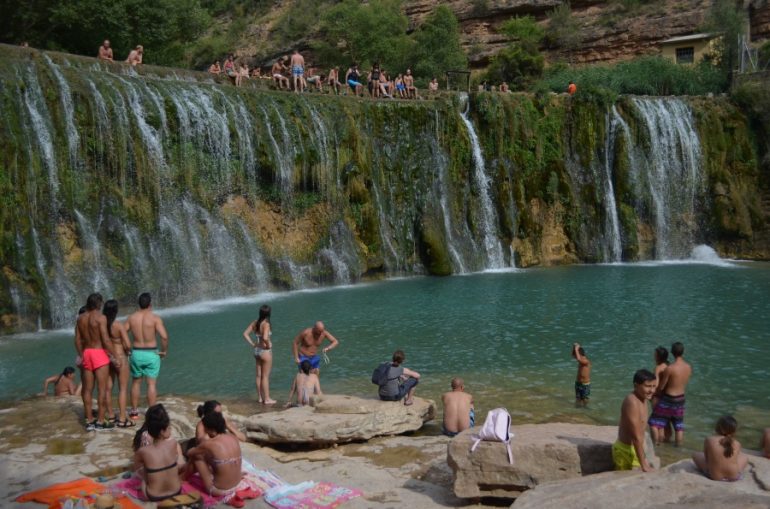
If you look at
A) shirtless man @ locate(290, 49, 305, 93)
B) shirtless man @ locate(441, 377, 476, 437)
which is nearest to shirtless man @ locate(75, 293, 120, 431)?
shirtless man @ locate(441, 377, 476, 437)

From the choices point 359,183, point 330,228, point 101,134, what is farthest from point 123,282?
point 359,183

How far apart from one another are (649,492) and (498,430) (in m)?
1.42

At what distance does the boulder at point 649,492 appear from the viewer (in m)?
5.49

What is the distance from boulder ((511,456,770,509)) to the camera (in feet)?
18.0

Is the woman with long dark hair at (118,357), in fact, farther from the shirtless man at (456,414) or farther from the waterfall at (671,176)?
the waterfall at (671,176)

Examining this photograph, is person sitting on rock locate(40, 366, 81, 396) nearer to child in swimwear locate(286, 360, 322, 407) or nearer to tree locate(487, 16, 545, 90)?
child in swimwear locate(286, 360, 322, 407)

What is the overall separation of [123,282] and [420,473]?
13.7 m

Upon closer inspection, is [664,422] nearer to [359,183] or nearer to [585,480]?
[585,480]

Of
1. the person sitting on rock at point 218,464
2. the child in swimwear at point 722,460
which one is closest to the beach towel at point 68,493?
the person sitting on rock at point 218,464

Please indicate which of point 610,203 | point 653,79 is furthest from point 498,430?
point 653,79

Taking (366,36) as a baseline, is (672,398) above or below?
below

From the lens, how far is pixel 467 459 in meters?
6.64

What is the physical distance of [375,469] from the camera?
750 centimetres

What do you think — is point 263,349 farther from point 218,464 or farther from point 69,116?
point 69,116
